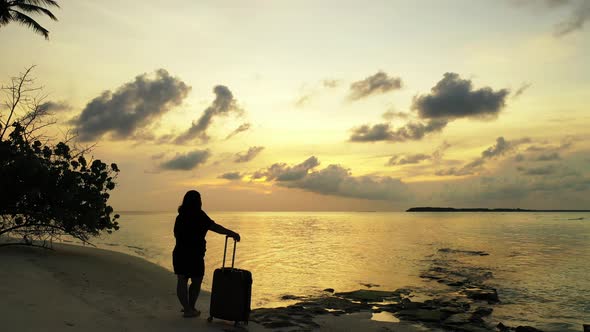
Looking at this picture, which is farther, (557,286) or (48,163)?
(557,286)

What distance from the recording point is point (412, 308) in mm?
12070

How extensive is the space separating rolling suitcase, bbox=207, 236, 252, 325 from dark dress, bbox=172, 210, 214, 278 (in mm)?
488

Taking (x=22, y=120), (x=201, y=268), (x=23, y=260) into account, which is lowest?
(x=23, y=260)

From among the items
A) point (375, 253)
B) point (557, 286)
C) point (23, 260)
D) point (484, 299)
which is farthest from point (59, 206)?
point (375, 253)

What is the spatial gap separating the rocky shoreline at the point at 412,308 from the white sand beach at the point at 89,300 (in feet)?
2.31

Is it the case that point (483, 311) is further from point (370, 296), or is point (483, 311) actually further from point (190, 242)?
point (190, 242)

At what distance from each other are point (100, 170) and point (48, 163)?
156 centimetres

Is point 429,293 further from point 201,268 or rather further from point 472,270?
point 201,268

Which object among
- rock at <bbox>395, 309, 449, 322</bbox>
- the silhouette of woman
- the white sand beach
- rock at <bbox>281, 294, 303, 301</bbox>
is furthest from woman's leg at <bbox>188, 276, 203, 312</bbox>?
rock at <bbox>395, 309, 449, 322</bbox>

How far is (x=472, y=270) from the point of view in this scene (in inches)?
872

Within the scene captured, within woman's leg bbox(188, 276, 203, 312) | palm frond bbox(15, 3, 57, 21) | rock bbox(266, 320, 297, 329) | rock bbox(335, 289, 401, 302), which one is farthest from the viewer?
palm frond bbox(15, 3, 57, 21)

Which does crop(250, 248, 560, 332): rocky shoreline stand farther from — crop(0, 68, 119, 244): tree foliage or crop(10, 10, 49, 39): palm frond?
crop(10, 10, 49, 39): palm frond

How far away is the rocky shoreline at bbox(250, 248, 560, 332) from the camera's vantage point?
982 cm

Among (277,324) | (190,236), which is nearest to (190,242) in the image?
(190,236)
